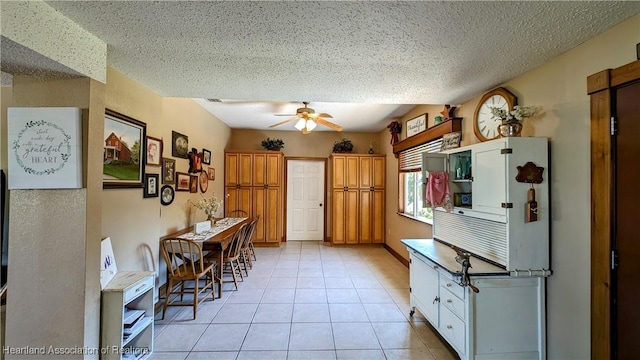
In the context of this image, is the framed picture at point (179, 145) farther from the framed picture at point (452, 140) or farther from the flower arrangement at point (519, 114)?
the flower arrangement at point (519, 114)

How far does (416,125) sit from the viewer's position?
3912mm

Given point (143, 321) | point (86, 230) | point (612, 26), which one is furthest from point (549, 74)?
point (143, 321)

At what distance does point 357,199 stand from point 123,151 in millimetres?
4223

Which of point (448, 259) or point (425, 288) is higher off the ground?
point (448, 259)

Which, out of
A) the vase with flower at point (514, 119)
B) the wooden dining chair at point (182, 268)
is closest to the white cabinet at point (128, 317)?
the wooden dining chair at point (182, 268)

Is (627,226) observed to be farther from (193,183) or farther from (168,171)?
(193,183)

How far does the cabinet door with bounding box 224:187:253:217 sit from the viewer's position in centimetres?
530

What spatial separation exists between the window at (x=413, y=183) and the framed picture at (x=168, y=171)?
3.33m

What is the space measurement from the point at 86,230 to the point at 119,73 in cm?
137

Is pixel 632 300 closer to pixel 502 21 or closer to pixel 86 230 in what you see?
pixel 502 21

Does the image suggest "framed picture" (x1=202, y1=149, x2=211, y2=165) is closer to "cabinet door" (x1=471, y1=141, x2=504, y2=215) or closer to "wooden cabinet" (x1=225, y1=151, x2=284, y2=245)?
"wooden cabinet" (x1=225, y1=151, x2=284, y2=245)

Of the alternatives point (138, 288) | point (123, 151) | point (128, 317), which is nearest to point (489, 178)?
point (138, 288)

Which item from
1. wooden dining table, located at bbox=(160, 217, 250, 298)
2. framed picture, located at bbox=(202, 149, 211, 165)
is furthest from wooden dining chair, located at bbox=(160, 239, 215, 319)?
framed picture, located at bbox=(202, 149, 211, 165)

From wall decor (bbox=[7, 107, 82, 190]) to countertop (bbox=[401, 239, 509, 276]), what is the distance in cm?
265
